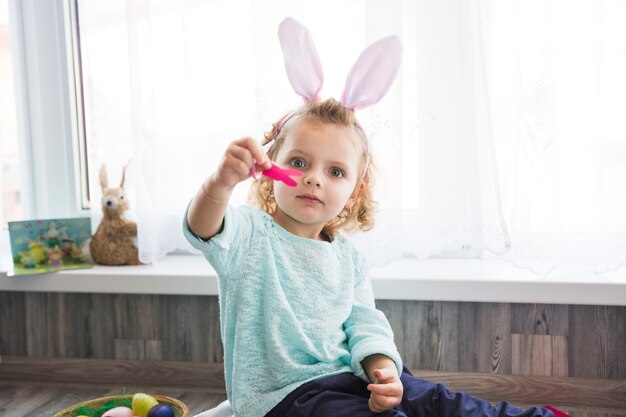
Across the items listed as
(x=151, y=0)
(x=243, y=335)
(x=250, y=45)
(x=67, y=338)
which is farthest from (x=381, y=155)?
(x=67, y=338)

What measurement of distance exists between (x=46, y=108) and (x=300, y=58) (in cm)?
98

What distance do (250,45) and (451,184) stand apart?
1.87ft

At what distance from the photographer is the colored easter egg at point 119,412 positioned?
129cm

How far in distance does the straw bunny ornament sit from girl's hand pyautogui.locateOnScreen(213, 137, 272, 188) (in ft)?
0.84

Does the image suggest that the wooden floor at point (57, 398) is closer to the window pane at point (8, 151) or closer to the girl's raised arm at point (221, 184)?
the window pane at point (8, 151)

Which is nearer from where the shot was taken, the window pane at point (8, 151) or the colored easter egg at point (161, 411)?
the colored easter egg at point (161, 411)

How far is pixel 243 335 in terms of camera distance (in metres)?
1.12

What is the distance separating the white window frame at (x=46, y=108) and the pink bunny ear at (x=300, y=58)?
0.90 meters

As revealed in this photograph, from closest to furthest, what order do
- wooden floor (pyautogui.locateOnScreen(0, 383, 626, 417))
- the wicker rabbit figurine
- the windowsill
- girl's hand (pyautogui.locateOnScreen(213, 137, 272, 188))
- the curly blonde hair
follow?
girl's hand (pyautogui.locateOnScreen(213, 137, 272, 188)) < the curly blonde hair < the windowsill < wooden floor (pyautogui.locateOnScreen(0, 383, 626, 417)) < the wicker rabbit figurine

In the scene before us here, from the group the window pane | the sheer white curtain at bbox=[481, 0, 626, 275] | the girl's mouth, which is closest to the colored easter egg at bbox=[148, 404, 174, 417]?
the girl's mouth

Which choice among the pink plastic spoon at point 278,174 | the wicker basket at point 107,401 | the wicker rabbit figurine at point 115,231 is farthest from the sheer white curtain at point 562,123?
the wicker rabbit figurine at point 115,231

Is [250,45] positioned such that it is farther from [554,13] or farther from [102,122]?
[554,13]

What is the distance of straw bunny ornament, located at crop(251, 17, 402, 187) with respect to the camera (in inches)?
45.1

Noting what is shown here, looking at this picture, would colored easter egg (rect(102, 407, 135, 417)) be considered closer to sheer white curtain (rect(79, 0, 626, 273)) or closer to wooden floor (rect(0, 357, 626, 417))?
wooden floor (rect(0, 357, 626, 417))
